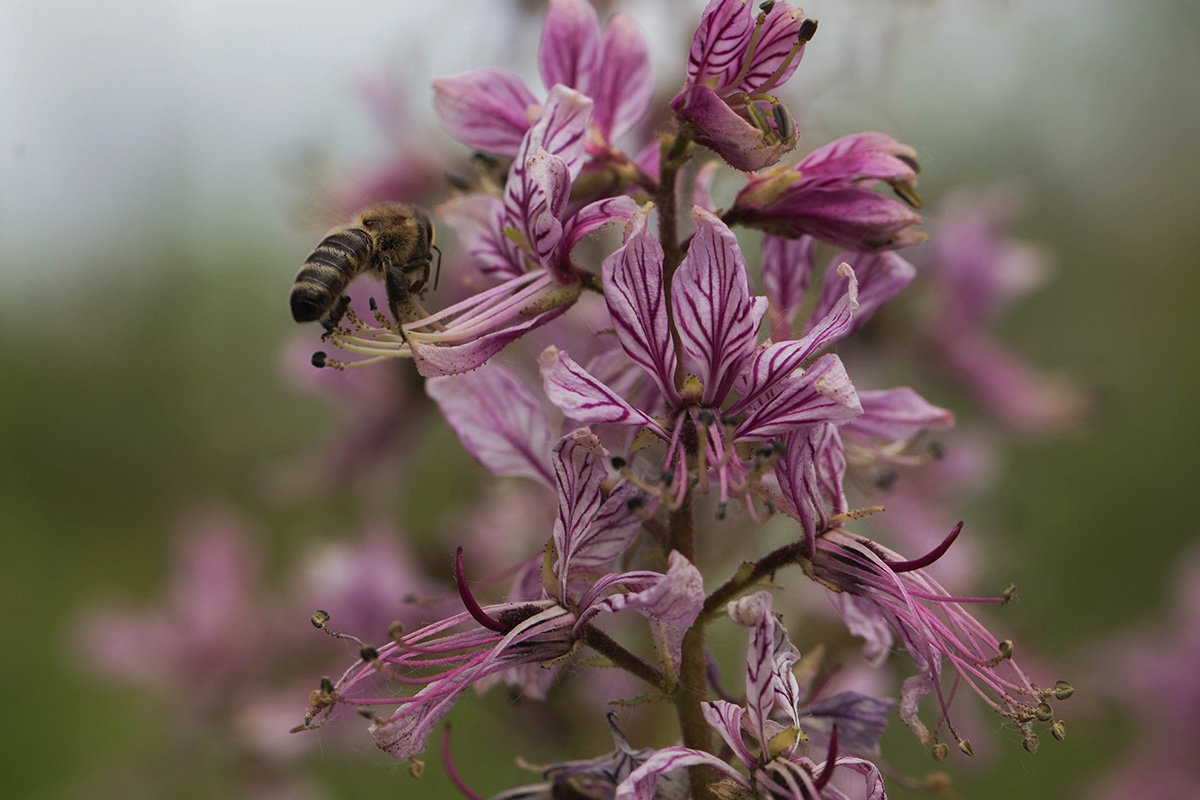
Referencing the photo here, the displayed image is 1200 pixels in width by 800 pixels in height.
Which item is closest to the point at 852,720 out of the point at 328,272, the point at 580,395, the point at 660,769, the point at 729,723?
the point at 729,723

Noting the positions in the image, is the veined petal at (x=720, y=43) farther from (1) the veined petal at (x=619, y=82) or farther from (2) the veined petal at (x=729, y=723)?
(2) the veined petal at (x=729, y=723)

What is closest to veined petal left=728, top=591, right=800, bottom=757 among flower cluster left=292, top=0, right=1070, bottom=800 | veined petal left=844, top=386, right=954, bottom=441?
flower cluster left=292, top=0, right=1070, bottom=800

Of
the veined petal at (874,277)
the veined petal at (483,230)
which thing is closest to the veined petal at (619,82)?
the veined petal at (483,230)

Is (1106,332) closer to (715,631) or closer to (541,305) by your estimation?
(715,631)

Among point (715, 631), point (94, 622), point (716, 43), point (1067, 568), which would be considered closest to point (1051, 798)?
point (1067, 568)

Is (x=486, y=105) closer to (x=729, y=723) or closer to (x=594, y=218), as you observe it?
(x=594, y=218)

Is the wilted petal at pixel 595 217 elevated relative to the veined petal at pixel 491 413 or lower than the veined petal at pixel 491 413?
elevated
